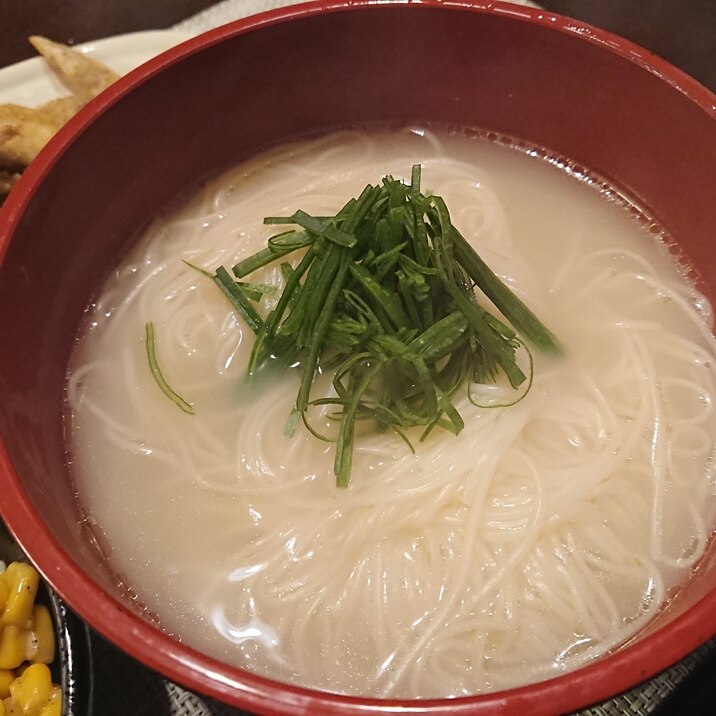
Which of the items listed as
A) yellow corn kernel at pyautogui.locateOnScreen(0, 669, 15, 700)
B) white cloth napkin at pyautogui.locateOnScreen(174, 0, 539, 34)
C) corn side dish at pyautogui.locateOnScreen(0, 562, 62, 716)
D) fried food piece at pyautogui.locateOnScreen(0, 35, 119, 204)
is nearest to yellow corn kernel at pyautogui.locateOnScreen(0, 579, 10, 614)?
corn side dish at pyautogui.locateOnScreen(0, 562, 62, 716)

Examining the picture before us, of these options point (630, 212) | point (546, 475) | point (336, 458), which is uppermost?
point (630, 212)

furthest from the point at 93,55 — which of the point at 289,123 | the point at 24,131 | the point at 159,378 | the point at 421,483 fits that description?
the point at 421,483

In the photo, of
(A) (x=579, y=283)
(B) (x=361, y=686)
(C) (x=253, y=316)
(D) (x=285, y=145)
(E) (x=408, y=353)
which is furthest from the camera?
(D) (x=285, y=145)

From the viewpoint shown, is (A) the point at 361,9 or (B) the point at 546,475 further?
(A) the point at 361,9

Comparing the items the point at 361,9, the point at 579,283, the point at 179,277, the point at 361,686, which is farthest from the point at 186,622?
the point at 361,9

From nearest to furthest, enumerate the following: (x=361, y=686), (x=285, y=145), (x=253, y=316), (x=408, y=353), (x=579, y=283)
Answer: (x=361, y=686), (x=408, y=353), (x=253, y=316), (x=579, y=283), (x=285, y=145)

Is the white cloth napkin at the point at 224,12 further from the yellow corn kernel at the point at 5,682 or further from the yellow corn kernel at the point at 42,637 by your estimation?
the yellow corn kernel at the point at 5,682

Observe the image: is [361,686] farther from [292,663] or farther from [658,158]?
[658,158]

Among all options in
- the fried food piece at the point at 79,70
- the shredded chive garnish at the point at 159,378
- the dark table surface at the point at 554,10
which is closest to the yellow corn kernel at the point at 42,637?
the shredded chive garnish at the point at 159,378
